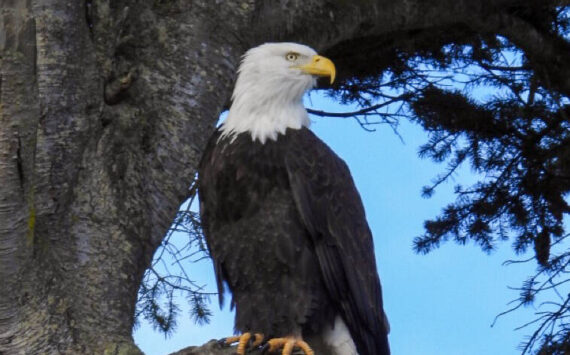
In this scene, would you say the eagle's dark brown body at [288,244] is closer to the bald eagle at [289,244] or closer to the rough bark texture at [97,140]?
the bald eagle at [289,244]

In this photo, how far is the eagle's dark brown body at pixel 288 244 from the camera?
11.7 ft

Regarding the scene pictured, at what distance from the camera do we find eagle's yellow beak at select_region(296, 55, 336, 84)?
412 cm

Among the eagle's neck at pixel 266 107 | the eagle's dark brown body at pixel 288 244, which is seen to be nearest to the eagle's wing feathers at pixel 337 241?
the eagle's dark brown body at pixel 288 244

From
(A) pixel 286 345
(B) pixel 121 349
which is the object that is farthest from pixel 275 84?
(B) pixel 121 349

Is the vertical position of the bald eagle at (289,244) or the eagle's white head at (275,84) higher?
the eagle's white head at (275,84)

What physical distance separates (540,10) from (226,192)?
3.52 meters

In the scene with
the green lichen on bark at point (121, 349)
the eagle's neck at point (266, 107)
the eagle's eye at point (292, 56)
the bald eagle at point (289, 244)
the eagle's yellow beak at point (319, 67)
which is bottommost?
the green lichen on bark at point (121, 349)

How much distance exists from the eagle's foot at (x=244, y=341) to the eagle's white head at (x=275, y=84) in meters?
0.86

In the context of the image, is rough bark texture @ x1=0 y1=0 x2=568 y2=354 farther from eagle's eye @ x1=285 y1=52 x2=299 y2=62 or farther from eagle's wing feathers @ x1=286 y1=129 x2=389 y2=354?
eagle's wing feathers @ x1=286 y1=129 x2=389 y2=354

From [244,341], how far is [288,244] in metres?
0.38

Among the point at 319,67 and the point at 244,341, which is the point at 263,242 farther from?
the point at 319,67

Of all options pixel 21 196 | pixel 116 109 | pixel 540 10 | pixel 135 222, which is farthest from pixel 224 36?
pixel 540 10

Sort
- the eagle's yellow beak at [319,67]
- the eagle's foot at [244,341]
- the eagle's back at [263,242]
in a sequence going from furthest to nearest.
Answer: the eagle's yellow beak at [319,67] → the eagle's back at [263,242] → the eagle's foot at [244,341]

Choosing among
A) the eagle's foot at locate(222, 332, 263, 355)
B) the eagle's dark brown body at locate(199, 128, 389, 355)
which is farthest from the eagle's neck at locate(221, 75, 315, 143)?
the eagle's foot at locate(222, 332, 263, 355)
